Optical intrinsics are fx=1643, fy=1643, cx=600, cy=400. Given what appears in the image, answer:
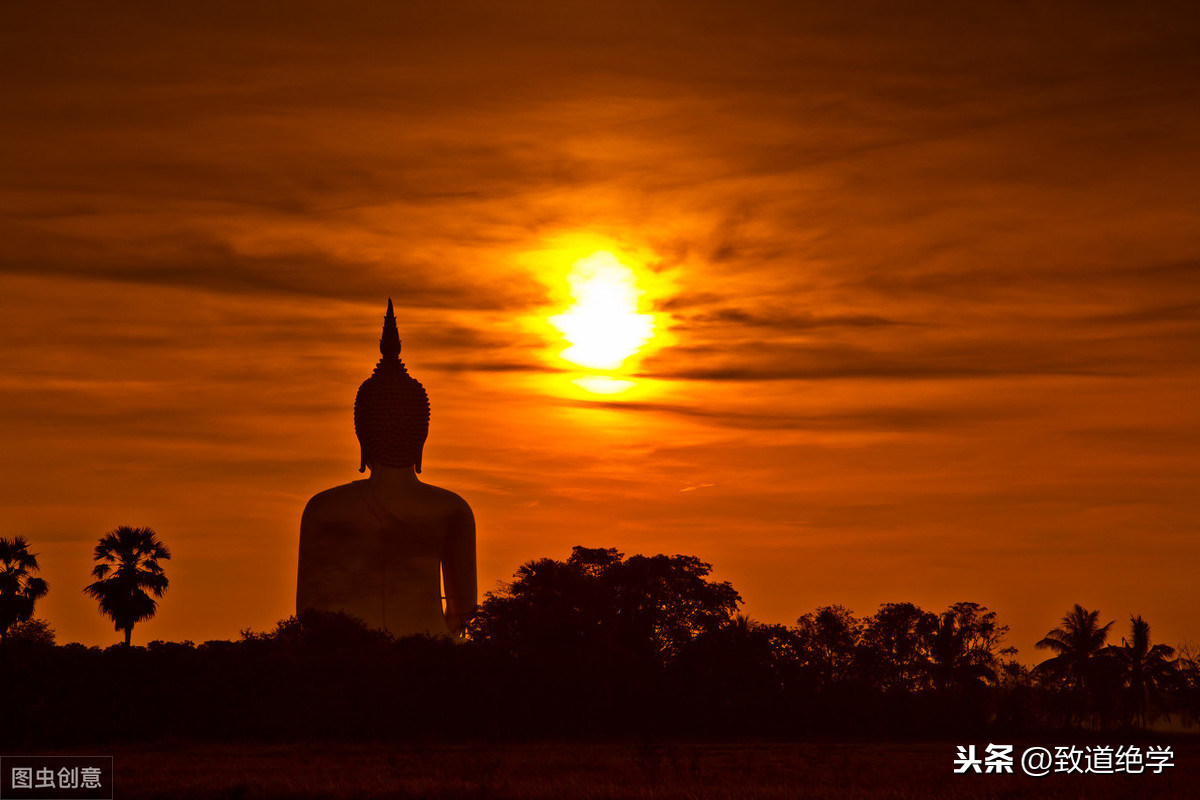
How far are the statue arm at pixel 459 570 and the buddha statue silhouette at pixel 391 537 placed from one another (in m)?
0.04

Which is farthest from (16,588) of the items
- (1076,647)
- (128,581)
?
(1076,647)

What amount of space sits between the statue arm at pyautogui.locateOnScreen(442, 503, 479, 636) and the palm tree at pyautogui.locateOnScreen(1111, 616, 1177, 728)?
1216 inches

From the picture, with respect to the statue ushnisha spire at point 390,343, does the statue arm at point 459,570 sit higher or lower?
lower

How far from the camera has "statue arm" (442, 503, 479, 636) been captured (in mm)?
68312

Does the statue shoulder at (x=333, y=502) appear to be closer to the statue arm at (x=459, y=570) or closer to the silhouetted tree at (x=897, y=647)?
the statue arm at (x=459, y=570)

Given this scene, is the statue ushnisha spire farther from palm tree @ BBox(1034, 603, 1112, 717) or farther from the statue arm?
palm tree @ BBox(1034, 603, 1112, 717)

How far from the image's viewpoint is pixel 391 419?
68.0m

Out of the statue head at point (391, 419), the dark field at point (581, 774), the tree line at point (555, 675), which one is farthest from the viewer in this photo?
the statue head at point (391, 419)

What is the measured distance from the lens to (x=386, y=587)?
67.1m

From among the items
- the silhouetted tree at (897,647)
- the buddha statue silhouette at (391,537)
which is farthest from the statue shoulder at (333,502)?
the silhouetted tree at (897,647)

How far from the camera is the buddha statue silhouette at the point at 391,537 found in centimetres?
6706

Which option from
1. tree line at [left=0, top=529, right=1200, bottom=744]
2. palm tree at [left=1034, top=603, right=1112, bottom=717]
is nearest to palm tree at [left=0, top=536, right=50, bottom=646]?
A: tree line at [left=0, top=529, right=1200, bottom=744]

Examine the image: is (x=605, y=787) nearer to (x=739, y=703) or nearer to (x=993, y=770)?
(x=993, y=770)

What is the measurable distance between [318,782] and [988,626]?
4859 centimetres
